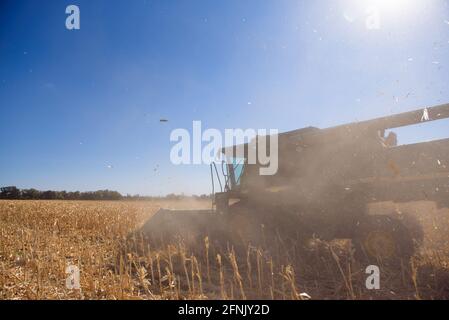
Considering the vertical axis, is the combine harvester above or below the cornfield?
above

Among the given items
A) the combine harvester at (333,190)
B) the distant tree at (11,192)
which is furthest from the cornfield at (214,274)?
the distant tree at (11,192)

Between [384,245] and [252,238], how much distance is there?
9.95ft

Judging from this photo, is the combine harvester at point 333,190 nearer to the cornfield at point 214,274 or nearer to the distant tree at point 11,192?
the cornfield at point 214,274

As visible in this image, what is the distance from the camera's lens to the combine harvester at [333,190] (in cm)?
555

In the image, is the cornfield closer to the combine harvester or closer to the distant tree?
the combine harvester

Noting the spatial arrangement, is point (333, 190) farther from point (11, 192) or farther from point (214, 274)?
point (11, 192)

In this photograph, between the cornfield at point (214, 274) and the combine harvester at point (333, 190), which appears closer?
the cornfield at point (214, 274)

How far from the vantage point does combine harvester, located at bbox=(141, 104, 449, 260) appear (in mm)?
5555

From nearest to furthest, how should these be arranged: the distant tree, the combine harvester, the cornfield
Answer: the cornfield < the combine harvester < the distant tree

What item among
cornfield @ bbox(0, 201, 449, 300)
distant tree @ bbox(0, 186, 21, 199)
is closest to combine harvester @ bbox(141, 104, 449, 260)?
cornfield @ bbox(0, 201, 449, 300)

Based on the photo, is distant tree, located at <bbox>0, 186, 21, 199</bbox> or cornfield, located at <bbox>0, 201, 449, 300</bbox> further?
distant tree, located at <bbox>0, 186, 21, 199</bbox>

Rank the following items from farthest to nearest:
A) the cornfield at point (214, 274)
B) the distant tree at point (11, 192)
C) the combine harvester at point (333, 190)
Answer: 1. the distant tree at point (11, 192)
2. the combine harvester at point (333, 190)
3. the cornfield at point (214, 274)

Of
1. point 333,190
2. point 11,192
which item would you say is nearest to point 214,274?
point 333,190
